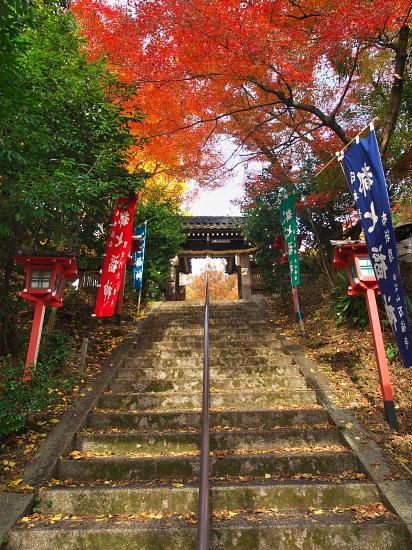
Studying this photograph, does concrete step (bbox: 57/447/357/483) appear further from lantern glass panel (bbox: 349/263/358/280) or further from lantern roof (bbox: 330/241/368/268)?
lantern roof (bbox: 330/241/368/268)

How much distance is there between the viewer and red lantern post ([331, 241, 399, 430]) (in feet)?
15.3

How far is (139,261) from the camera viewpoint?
35.6 feet

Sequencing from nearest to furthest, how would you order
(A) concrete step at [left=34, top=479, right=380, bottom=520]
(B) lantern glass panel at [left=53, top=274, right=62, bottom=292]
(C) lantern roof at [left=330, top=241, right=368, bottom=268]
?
(A) concrete step at [left=34, top=479, right=380, bottom=520] → (C) lantern roof at [left=330, top=241, right=368, bottom=268] → (B) lantern glass panel at [left=53, top=274, right=62, bottom=292]

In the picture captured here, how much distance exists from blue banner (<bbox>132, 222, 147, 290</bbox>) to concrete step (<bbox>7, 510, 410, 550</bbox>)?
7.92m

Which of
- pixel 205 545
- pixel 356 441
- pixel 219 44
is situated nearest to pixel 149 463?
pixel 205 545

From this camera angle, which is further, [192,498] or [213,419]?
[213,419]

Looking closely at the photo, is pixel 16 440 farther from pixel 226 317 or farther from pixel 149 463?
pixel 226 317

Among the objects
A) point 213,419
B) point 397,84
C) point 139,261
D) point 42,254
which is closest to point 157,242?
point 139,261

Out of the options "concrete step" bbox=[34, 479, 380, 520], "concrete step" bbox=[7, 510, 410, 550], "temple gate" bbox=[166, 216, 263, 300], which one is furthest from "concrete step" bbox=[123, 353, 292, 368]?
"temple gate" bbox=[166, 216, 263, 300]

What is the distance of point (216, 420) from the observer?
4.51 meters

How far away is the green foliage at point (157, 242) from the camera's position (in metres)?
12.9

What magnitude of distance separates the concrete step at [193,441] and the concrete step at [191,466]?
34 cm

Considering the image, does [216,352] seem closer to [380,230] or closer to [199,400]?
[199,400]

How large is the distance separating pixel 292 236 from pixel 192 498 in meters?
6.42
